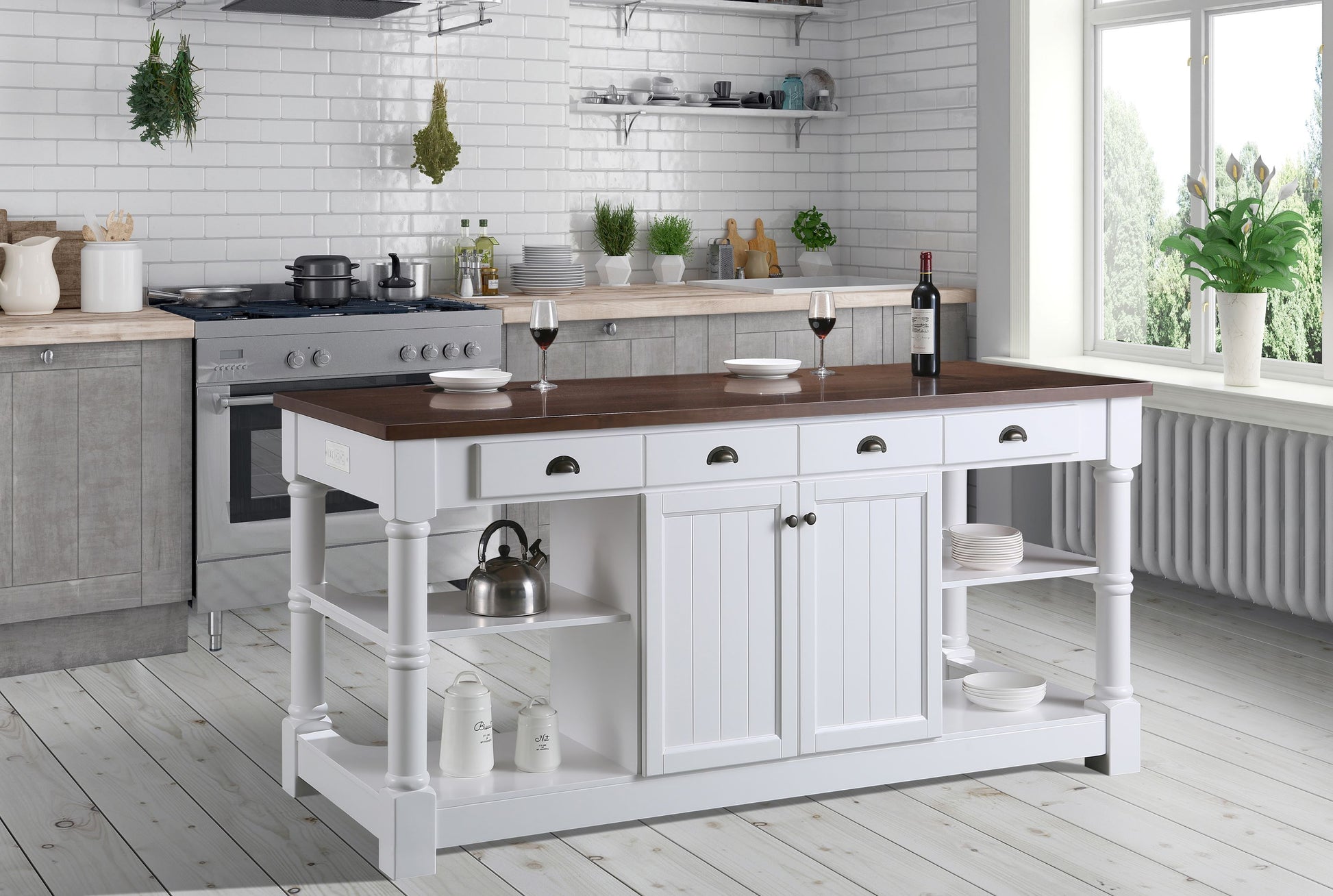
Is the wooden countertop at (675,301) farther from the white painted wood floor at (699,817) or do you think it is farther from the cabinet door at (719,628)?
the cabinet door at (719,628)

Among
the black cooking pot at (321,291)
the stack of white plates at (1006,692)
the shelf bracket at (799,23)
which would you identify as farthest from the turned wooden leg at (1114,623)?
the shelf bracket at (799,23)

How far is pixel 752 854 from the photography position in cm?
356

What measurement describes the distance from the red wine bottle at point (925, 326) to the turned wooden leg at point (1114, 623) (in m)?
0.52

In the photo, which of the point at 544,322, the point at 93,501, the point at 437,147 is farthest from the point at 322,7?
the point at 544,322

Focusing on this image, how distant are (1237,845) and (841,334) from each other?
3.35 m

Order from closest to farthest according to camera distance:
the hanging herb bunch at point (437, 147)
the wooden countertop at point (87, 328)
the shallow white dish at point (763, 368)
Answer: the shallow white dish at point (763, 368), the wooden countertop at point (87, 328), the hanging herb bunch at point (437, 147)

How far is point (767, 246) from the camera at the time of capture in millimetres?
7656

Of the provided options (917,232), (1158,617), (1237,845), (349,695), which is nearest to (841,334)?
(917,232)

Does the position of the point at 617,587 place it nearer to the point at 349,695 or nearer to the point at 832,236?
the point at 349,695

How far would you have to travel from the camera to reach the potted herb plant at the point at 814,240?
7703 millimetres

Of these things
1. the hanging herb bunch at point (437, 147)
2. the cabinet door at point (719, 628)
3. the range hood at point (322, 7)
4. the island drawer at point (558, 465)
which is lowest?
the cabinet door at point (719, 628)

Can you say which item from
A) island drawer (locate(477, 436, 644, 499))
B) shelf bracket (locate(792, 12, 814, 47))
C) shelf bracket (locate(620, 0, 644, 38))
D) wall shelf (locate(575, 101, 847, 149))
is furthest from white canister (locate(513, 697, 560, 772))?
shelf bracket (locate(792, 12, 814, 47))

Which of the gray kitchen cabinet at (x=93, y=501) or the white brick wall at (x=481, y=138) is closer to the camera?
the gray kitchen cabinet at (x=93, y=501)

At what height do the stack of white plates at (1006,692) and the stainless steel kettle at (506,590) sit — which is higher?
the stainless steel kettle at (506,590)
